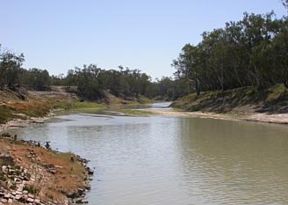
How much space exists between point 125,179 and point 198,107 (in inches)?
3857

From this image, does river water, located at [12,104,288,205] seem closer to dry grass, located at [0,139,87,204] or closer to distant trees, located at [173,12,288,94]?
dry grass, located at [0,139,87,204]

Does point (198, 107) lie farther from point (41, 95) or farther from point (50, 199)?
point (50, 199)

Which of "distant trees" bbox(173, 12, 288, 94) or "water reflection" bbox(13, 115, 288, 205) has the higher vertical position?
"distant trees" bbox(173, 12, 288, 94)

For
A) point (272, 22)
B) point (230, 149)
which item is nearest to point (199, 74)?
point (272, 22)

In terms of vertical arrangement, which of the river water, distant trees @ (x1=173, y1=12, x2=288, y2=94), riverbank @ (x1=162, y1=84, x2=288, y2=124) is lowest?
the river water

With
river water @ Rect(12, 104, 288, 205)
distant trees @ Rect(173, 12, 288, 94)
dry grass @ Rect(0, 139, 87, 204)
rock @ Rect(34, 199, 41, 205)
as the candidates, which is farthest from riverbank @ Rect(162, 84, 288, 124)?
rock @ Rect(34, 199, 41, 205)

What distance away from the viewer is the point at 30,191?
23.6 meters

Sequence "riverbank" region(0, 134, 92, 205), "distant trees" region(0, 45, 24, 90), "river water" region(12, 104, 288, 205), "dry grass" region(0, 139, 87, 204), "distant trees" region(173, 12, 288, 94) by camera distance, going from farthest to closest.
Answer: "distant trees" region(0, 45, 24, 90), "distant trees" region(173, 12, 288, 94), "river water" region(12, 104, 288, 205), "dry grass" region(0, 139, 87, 204), "riverbank" region(0, 134, 92, 205)

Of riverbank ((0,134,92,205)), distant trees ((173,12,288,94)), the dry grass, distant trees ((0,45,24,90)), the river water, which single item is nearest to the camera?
riverbank ((0,134,92,205))

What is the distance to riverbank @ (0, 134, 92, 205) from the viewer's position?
23.0m

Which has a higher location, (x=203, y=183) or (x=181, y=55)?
(x=181, y=55)

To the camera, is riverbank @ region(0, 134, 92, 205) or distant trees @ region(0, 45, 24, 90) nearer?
riverbank @ region(0, 134, 92, 205)

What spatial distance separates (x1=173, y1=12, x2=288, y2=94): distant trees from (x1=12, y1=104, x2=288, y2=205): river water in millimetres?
41302

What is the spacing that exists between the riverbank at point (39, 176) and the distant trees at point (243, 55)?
73079mm
